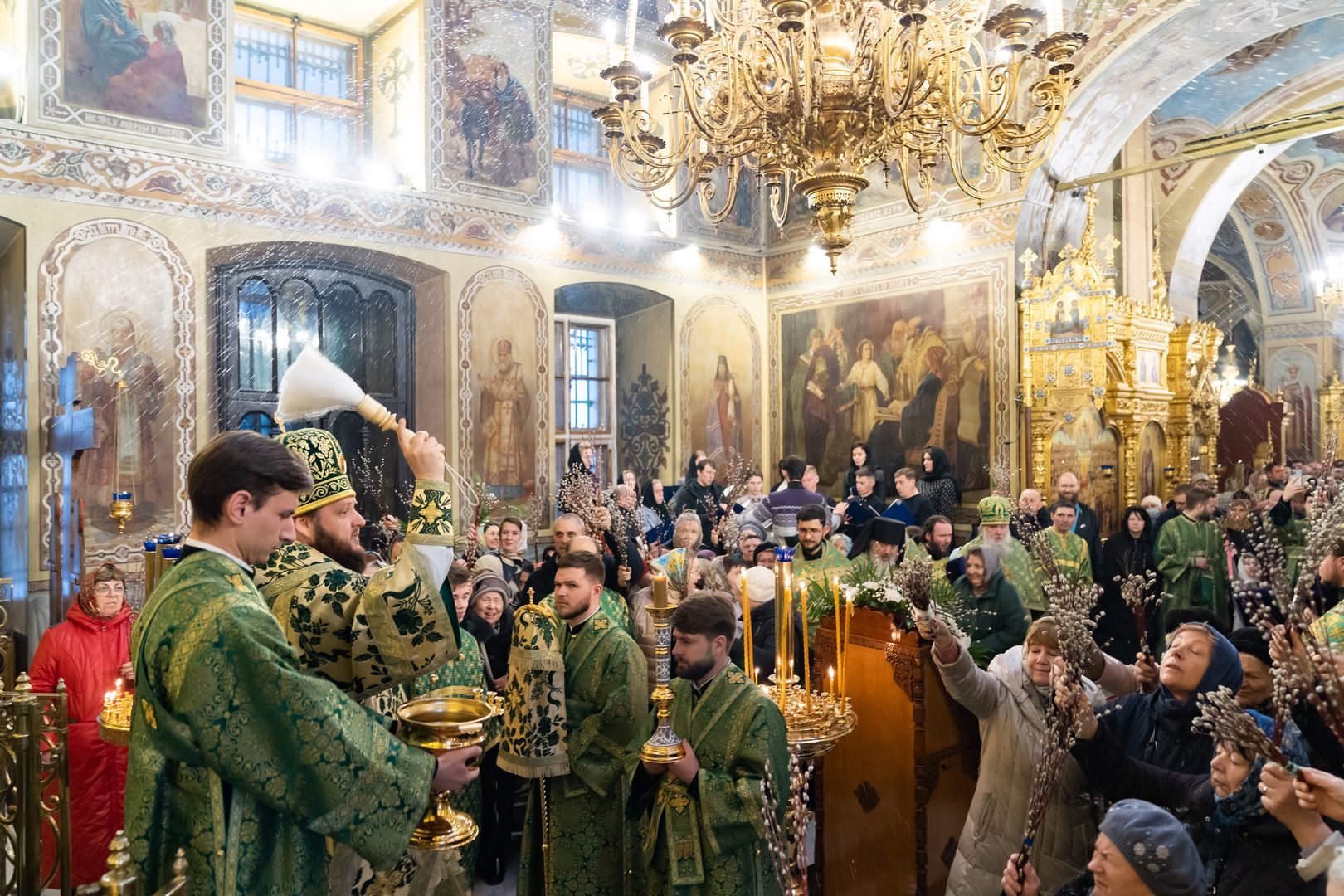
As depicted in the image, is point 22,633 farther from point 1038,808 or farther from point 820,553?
point 1038,808

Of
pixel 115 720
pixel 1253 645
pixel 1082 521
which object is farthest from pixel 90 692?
pixel 1082 521

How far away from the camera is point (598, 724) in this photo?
3.18m

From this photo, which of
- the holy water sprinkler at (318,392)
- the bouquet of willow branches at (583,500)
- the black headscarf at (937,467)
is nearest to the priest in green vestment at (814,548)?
the bouquet of willow branches at (583,500)

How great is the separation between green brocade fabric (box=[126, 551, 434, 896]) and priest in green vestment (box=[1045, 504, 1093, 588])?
18.5 ft

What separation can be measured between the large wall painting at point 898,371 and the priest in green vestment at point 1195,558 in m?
2.96

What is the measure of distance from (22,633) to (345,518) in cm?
635

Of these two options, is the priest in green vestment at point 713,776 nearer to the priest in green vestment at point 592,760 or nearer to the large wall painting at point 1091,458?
the priest in green vestment at point 592,760

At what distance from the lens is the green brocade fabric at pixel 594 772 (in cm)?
316

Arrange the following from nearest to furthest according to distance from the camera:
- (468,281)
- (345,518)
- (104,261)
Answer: (345,518) < (104,261) < (468,281)

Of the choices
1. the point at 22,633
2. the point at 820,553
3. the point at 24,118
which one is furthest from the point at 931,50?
the point at 22,633

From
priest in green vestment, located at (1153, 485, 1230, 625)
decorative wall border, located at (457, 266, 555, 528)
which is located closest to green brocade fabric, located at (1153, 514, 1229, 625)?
priest in green vestment, located at (1153, 485, 1230, 625)

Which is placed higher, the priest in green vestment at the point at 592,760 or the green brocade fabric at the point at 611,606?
the green brocade fabric at the point at 611,606

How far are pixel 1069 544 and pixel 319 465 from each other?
231 inches

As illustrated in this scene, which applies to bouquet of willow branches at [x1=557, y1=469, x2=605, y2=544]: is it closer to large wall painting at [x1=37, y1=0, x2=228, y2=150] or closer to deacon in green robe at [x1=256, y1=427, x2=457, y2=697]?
deacon in green robe at [x1=256, y1=427, x2=457, y2=697]
